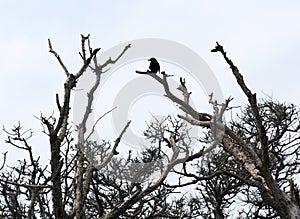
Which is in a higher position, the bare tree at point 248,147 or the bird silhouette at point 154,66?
the bird silhouette at point 154,66

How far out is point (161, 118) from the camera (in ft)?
47.7

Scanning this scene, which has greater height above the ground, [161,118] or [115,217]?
[161,118]

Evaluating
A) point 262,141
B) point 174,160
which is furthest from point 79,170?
point 262,141

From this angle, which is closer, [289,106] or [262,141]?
[262,141]

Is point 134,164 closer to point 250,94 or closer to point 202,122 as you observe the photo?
point 202,122

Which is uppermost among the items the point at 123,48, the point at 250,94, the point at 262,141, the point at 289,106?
the point at 289,106

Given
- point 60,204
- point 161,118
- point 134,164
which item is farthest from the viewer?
point 161,118

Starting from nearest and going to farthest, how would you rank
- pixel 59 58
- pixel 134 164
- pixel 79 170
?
pixel 59 58 → pixel 79 170 → pixel 134 164

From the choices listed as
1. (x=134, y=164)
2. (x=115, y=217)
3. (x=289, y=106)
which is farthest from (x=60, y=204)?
(x=289, y=106)

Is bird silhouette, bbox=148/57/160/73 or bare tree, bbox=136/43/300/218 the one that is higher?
bird silhouette, bbox=148/57/160/73

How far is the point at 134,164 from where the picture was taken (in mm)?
12680

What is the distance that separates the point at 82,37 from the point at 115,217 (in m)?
2.90

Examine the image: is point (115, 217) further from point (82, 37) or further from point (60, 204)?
point (82, 37)

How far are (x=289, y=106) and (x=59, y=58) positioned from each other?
10.8 meters
